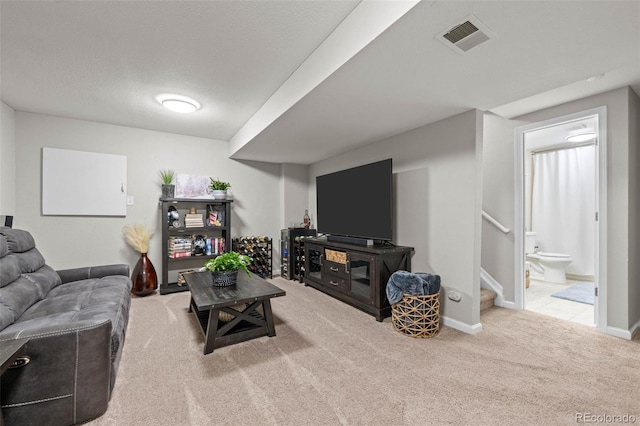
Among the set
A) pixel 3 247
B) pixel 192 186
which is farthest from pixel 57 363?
pixel 192 186

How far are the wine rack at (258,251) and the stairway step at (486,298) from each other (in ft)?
10.1

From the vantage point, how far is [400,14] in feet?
4.41

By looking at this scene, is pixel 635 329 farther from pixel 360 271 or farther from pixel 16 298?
pixel 16 298

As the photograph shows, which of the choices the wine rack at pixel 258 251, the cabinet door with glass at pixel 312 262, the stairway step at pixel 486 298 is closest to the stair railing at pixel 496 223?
the stairway step at pixel 486 298

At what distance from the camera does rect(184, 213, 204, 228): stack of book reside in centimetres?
411

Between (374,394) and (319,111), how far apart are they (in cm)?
226

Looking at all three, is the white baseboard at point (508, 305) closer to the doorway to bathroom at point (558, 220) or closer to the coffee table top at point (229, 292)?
the doorway to bathroom at point (558, 220)

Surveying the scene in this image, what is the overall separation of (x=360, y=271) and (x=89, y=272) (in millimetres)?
2954

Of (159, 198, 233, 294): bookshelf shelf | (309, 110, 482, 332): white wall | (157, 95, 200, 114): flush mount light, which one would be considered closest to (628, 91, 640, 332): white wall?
(309, 110, 482, 332): white wall

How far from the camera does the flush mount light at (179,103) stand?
288cm

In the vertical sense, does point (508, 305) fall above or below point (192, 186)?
below

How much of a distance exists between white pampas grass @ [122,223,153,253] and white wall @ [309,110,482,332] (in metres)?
3.37

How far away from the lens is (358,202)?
11.5ft

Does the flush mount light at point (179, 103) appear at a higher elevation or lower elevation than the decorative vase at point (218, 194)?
higher
